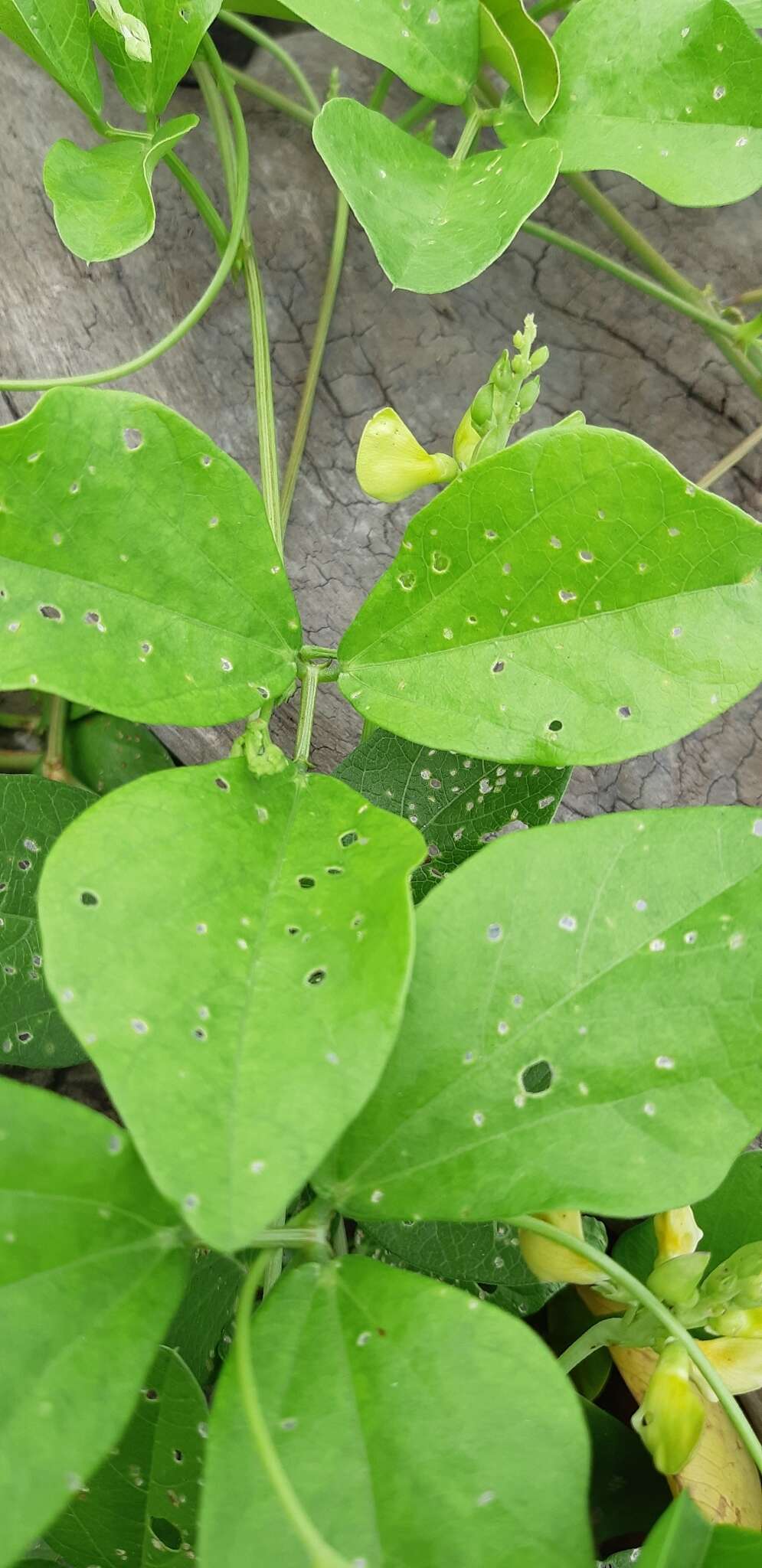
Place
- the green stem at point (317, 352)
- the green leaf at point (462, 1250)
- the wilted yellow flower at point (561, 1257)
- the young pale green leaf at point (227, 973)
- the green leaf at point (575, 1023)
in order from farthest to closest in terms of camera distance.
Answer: the green stem at point (317, 352)
the green leaf at point (462, 1250)
the wilted yellow flower at point (561, 1257)
the green leaf at point (575, 1023)
the young pale green leaf at point (227, 973)

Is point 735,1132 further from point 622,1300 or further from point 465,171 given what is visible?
point 465,171

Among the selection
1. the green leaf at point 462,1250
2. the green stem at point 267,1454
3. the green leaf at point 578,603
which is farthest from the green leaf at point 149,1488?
the green leaf at point 578,603

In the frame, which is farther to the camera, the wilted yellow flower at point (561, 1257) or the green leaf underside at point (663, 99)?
the green leaf underside at point (663, 99)

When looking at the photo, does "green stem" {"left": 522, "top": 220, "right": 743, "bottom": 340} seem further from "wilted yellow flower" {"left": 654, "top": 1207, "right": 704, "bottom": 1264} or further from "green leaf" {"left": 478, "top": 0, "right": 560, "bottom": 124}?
"wilted yellow flower" {"left": 654, "top": 1207, "right": 704, "bottom": 1264}

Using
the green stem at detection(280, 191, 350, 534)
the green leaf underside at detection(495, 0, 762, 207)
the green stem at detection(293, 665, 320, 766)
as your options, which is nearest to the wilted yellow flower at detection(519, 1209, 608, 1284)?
the green stem at detection(293, 665, 320, 766)

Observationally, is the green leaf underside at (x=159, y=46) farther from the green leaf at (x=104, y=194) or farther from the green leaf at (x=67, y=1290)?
the green leaf at (x=67, y=1290)

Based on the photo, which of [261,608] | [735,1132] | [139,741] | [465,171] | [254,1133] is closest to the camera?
[254,1133]

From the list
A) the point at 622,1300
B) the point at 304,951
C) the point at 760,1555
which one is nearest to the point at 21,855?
the point at 304,951
